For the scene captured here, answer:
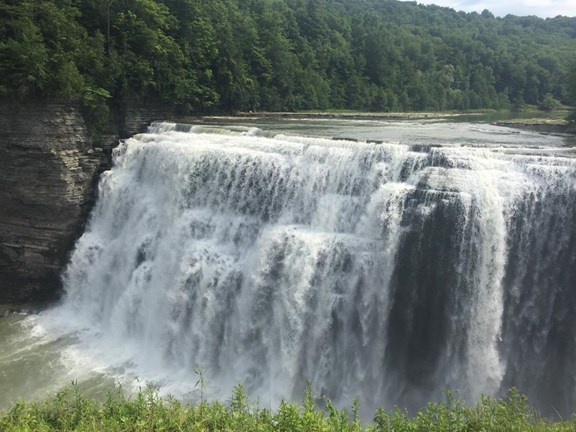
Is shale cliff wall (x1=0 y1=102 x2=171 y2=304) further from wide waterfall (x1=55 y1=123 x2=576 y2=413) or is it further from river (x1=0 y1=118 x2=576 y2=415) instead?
wide waterfall (x1=55 y1=123 x2=576 y2=413)

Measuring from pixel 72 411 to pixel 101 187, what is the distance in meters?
12.6

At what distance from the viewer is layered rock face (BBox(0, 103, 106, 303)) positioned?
19000 millimetres

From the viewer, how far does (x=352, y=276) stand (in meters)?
14.4

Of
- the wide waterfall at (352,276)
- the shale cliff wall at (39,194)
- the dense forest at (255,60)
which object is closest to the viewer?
the wide waterfall at (352,276)

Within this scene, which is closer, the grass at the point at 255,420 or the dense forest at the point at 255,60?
the grass at the point at 255,420

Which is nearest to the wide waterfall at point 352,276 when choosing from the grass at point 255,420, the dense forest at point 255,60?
the grass at point 255,420

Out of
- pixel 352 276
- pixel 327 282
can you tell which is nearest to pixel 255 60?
pixel 327 282

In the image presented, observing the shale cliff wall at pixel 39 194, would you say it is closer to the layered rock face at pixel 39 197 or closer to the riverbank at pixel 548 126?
the layered rock face at pixel 39 197

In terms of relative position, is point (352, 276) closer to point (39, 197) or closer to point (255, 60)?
point (39, 197)

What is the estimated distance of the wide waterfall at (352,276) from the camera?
1309cm

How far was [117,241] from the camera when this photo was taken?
63.1 feet

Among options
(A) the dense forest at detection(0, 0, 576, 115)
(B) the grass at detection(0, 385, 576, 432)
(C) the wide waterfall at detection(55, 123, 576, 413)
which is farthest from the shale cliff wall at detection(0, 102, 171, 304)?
(B) the grass at detection(0, 385, 576, 432)

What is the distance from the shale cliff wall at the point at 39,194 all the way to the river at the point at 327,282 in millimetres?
1086

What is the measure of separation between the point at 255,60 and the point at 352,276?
2696cm
